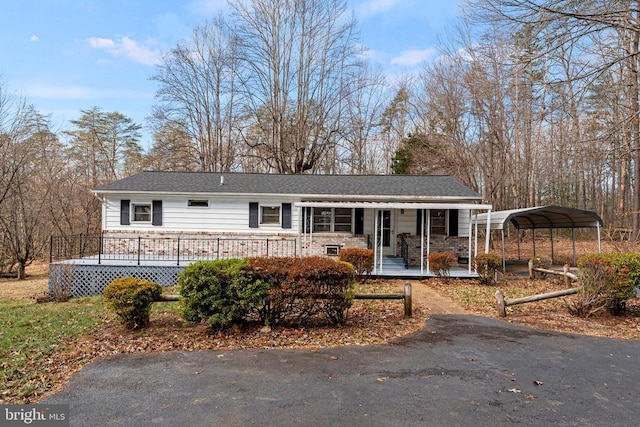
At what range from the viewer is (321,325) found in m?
6.51

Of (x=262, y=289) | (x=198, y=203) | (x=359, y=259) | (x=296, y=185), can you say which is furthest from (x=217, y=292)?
(x=296, y=185)

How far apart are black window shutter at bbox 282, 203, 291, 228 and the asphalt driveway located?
8.70m

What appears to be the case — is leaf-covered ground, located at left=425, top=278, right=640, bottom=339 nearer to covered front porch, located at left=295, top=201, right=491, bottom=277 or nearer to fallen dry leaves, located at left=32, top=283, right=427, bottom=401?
covered front porch, located at left=295, top=201, right=491, bottom=277

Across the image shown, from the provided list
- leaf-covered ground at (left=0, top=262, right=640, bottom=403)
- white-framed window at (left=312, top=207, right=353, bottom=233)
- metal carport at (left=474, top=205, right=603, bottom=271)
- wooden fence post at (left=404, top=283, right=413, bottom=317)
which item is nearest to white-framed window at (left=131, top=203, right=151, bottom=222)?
leaf-covered ground at (left=0, top=262, right=640, bottom=403)

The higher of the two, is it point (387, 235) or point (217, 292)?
point (387, 235)

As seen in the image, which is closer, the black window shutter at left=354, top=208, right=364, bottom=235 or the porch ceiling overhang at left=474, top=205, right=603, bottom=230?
the porch ceiling overhang at left=474, top=205, right=603, bottom=230

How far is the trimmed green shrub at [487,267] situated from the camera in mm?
10836

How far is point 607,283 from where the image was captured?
7258mm

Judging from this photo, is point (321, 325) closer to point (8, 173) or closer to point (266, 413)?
point (266, 413)

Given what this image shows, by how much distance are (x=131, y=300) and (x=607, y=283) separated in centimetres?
879

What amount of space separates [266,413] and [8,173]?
18955 millimetres

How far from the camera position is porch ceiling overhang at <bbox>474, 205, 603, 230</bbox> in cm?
1191

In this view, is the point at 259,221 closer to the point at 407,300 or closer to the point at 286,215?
the point at 286,215

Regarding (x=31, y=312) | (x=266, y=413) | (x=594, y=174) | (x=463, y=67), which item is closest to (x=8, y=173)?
(x=31, y=312)
